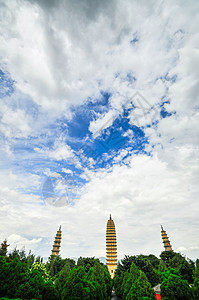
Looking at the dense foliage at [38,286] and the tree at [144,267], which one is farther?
the tree at [144,267]

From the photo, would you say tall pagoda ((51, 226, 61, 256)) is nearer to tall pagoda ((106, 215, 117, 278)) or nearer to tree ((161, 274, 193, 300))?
tall pagoda ((106, 215, 117, 278))

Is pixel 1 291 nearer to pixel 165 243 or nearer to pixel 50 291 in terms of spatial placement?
pixel 50 291

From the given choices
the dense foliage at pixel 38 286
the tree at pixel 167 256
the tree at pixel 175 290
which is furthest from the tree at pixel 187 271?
the dense foliage at pixel 38 286

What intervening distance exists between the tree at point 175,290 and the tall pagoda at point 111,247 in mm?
46282

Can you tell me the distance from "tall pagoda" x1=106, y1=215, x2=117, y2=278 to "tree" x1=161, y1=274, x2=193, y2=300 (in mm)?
46282

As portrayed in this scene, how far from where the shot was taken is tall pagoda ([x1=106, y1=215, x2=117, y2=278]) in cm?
5425

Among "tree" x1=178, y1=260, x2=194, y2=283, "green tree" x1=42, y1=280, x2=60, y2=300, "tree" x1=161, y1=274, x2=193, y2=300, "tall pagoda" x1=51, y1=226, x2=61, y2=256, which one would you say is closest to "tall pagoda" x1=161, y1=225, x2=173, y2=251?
"tree" x1=178, y1=260, x2=194, y2=283

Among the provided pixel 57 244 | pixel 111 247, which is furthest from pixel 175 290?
pixel 57 244

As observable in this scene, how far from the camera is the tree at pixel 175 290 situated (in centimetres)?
1351

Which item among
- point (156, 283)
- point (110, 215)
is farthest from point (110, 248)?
point (156, 283)

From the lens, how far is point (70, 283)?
13.0 meters

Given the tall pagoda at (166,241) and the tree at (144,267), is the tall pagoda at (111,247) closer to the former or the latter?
the tall pagoda at (166,241)

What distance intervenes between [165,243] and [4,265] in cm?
6087

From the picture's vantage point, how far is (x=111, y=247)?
58.3 m
